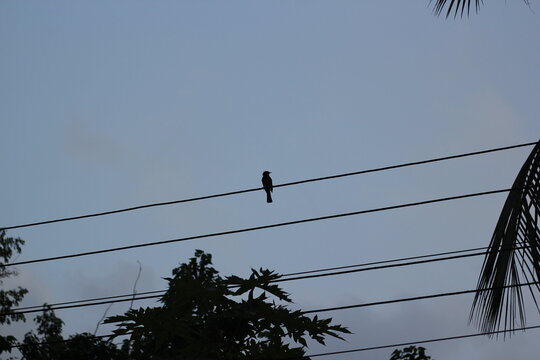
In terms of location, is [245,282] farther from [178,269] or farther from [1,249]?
[1,249]

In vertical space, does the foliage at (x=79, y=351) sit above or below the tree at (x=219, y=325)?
above

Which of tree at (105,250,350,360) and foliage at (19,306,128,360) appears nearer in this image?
tree at (105,250,350,360)

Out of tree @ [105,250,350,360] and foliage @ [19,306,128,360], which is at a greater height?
foliage @ [19,306,128,360]

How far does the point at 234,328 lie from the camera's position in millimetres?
8758

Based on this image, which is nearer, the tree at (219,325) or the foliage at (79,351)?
the tree at (219,325)

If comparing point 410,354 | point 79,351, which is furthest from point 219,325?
point 79,351

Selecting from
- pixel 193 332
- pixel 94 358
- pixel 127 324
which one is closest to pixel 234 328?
pixel 193 332

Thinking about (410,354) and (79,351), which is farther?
(79,351)

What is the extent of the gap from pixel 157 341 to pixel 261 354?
3.68 feet

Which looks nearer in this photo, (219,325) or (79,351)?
(219,325)

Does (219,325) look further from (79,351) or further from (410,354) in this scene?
(79,351)

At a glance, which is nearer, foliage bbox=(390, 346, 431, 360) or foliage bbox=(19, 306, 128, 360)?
foliage bbox=(390, 346, 431, 360)

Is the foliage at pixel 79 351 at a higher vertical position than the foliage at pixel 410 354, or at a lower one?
higher

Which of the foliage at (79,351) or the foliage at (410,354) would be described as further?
the foliage at (79,351)
